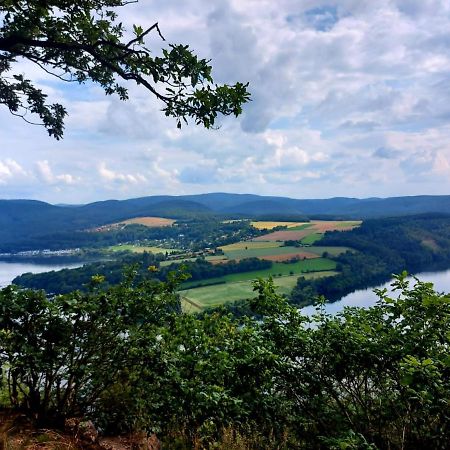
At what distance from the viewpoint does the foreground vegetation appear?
4316 mm

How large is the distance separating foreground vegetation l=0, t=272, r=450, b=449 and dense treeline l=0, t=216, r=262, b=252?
408 ft

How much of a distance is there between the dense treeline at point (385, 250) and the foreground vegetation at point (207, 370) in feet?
175

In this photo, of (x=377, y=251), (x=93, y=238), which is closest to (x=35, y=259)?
→ (x=93, y=238)

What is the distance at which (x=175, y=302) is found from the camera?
5.32 m

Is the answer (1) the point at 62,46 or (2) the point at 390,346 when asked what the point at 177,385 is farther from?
(1) the point at 62,46

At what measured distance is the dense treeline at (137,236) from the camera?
140 meters

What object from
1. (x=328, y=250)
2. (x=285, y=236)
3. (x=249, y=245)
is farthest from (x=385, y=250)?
(x=249, y=245)

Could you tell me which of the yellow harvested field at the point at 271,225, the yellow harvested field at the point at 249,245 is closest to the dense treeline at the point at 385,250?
the yellow harvested field at the point at 249,245

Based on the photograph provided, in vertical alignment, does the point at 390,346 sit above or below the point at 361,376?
above

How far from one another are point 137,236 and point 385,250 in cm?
9158

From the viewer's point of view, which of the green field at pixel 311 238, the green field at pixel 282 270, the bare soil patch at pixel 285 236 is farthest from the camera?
the bare soil patch at pixel 285 236

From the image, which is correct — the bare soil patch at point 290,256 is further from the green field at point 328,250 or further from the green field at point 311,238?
the green field at point 311,238

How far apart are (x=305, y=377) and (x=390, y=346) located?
121cm

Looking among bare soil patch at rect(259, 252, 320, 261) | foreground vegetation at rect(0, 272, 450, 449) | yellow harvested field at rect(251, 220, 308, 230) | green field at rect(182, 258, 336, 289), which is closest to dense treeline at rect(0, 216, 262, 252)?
yellow harvested field at rect(251, 220, 308, 230)
